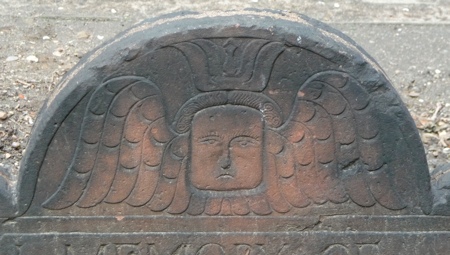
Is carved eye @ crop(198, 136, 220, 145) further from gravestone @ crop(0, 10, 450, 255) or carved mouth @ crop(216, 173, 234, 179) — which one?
carved mouth @ crop(216, 173, 234, 179)

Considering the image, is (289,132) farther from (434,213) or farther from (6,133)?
(6,133)

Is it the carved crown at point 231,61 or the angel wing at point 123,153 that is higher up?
the carved crown at point 231,61

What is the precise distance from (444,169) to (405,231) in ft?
0.95

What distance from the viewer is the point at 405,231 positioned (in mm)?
3537

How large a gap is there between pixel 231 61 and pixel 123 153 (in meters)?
0.51

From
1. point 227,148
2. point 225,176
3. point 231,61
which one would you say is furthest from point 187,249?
point 231,61

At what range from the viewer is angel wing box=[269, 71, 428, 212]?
3.32 meters

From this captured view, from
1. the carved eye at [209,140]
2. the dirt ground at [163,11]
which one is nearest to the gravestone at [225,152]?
the carved eye at [209,140]

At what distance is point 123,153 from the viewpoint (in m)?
3.37

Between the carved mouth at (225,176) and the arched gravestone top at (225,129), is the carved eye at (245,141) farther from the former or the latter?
the carved mouth at (225,176)

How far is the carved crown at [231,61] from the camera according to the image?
322 cm

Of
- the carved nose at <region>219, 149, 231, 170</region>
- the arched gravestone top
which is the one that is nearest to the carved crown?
the arched gravestone top

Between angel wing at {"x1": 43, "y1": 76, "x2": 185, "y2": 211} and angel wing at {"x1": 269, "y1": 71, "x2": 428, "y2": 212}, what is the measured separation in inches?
15.9

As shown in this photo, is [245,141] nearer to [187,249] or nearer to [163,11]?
[187,249]
